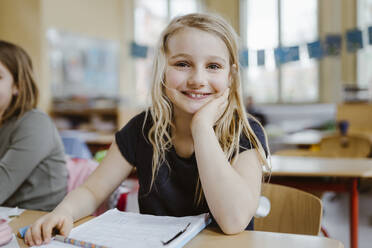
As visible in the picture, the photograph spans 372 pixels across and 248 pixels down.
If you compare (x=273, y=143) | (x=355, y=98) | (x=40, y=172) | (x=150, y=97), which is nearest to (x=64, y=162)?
(x=40, y=172)

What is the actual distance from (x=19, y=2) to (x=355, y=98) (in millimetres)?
4915

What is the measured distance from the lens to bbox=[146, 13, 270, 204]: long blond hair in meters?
1.05

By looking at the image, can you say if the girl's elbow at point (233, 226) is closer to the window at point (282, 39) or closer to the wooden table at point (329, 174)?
the wooden table at point (329, 174)

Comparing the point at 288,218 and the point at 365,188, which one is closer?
the point at 288,218

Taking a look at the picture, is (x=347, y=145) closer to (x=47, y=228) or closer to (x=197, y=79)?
(x=197, y=79)

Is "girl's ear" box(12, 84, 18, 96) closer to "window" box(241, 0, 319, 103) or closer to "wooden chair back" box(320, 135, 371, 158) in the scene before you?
"wooden chair back" box(320, 135, 371, 158)

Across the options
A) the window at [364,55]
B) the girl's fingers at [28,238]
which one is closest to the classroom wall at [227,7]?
the window at [364,55]

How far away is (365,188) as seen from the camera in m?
4.34

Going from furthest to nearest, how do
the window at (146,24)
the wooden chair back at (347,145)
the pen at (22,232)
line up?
1. the window at (146,24)
2. the wooden chair back at (347,145)
3. the pen at (22,232)

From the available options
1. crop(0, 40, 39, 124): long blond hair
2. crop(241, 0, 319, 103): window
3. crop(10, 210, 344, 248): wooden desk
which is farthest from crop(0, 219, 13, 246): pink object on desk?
crop(241, 0, 319, 103): window

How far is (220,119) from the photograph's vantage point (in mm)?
1102

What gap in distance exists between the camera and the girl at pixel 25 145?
1252 mm

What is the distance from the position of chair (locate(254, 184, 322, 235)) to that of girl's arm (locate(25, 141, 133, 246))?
50cm

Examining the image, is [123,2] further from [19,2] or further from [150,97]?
[150,97]
